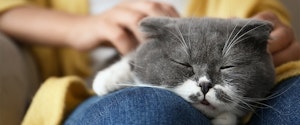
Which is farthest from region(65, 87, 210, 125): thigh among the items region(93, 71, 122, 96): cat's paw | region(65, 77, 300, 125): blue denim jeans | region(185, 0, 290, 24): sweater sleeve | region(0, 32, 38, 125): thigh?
region(185, 0, 290, 24): sweater sleeve

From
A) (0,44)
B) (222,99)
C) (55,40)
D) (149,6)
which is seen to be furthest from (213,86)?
(55,40)

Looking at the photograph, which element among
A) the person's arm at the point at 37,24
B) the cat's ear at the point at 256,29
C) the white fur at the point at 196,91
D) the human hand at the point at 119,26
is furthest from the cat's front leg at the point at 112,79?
the person's arm at the point at 37,24

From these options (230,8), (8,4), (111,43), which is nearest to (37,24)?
(8,4)

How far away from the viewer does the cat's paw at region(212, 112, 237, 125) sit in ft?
2.22

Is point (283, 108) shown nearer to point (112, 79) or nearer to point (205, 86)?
point (205, 86)

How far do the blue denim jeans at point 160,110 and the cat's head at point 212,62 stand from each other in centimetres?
3

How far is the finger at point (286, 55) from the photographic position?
0.86 metres

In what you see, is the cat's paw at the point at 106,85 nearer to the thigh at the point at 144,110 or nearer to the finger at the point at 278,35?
the thigh at the point at 144,110

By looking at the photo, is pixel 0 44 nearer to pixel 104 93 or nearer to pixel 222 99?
pixel 104 93

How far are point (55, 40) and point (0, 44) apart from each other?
9.2 inches

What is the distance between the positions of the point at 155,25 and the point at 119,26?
25cm

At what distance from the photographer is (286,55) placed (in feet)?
2.84

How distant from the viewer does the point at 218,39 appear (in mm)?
679

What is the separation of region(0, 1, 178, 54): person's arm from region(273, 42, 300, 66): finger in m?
0.22
